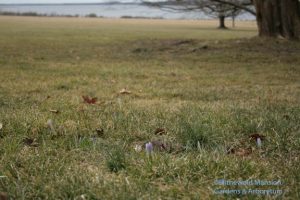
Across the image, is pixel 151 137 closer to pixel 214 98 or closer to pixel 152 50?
pixel 214 98

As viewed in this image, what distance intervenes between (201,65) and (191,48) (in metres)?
4.18

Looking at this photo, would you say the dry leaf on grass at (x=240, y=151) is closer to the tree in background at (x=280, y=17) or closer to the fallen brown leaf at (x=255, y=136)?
the fallen brown leaf at (x=255, y=136)

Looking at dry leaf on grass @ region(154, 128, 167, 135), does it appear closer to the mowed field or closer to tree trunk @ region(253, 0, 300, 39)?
the mowed field

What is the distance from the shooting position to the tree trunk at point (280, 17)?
1703cm

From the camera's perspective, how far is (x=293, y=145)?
12.2 ft

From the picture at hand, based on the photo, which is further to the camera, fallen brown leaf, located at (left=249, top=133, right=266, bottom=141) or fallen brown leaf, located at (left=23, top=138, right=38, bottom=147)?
fallen brown leaf, located at (left=249, top=133, right=266, bottom=141)

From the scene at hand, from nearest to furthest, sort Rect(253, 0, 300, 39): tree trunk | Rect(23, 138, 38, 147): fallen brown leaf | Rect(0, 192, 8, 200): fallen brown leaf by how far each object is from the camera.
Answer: Rect(0, 192, 8, 200): fallen brown leaf < Rect(23, 138, 38, 147): fallen brown leaf < Rect(253, 0, 300, 39): tree trunk

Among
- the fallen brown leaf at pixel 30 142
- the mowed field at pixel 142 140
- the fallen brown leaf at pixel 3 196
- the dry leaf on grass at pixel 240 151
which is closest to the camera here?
the fallen brown leaf at pixel 3 196

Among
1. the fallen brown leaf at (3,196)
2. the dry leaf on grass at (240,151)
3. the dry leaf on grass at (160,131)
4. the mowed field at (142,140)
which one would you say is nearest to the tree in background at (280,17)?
the mowed field at (142,140)

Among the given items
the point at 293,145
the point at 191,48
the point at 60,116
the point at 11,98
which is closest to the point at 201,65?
the point at 191,48

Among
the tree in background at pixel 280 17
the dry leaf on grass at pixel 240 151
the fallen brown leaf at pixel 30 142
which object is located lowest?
the dry leaf on grass at pixel 240 151

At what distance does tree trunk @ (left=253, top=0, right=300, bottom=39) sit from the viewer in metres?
17.0

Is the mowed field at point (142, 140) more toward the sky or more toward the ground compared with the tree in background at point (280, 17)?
more toward the ground

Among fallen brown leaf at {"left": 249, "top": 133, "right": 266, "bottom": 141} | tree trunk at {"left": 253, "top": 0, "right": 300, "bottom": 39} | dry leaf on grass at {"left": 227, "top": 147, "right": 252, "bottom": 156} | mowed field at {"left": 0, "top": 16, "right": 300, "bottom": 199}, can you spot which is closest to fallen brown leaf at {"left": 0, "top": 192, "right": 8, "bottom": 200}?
mowed field at {"left": 0, "top": 16, "right": 300, "bottom": 199}
